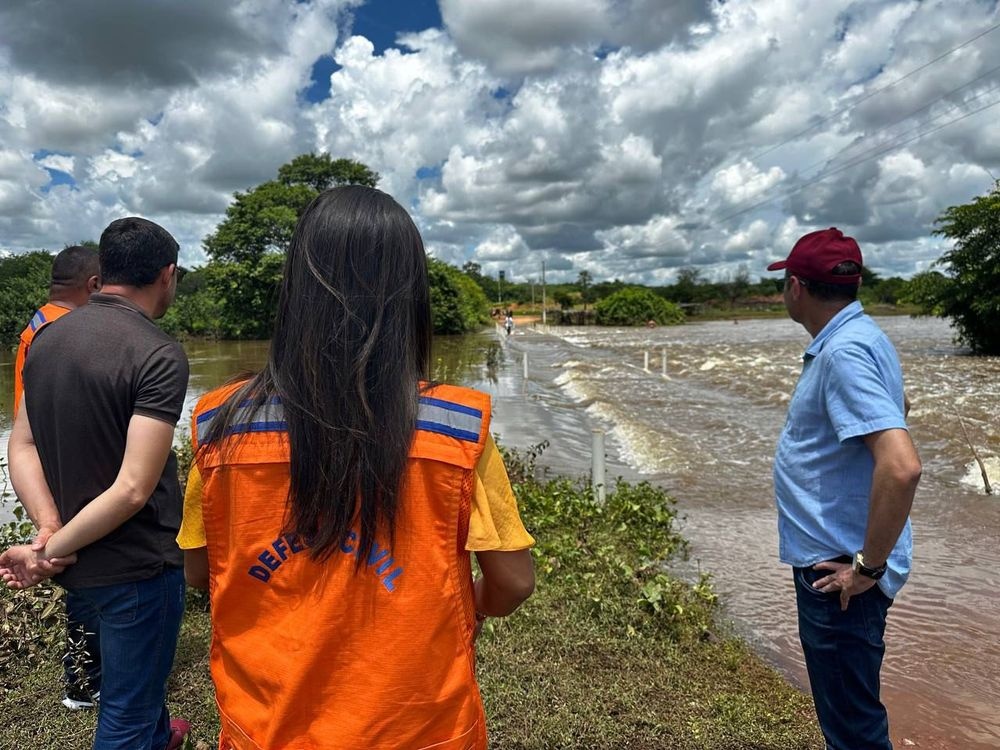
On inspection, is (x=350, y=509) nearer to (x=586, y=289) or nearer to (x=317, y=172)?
→ (x=317, y=172)

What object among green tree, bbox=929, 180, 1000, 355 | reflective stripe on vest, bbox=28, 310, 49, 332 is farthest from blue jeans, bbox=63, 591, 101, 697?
green tree, bbox=929, 180, 1000, 355

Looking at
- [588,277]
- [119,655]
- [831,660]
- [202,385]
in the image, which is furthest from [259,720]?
[588,277]

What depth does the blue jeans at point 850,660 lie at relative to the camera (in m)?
2.25

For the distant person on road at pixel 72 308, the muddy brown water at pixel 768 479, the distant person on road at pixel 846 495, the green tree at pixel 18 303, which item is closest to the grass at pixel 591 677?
the distant person on road at pixel 72 308

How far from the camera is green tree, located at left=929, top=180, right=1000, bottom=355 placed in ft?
A: 86.1

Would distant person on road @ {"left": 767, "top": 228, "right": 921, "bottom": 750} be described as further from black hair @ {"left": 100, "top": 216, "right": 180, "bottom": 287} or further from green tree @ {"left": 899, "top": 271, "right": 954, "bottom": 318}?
green tree @ {"left": 899, "top": 271, "right": 954, "bottom": 318}

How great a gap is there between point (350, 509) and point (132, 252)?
5.08 ft

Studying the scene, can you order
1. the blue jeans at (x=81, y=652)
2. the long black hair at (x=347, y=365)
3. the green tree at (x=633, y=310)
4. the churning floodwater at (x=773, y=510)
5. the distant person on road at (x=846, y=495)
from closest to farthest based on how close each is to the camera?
1. the long black hair at (x=347, y=365)
2. the distant person on road at (x=846, y=495)
3. the blue jeans at (x=81, y=652)
4. the churning floodwater at (x=773, y=510)
5. the green tree at (x=633, y=310)

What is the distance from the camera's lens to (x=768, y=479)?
10.0 m

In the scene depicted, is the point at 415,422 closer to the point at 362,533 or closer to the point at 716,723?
the point at 362,533

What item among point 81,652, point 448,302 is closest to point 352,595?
point 81,652

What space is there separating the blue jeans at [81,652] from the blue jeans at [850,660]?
2.86 meters

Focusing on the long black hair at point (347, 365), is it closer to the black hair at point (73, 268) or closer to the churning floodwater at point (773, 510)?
the black hair at point (73, 268)

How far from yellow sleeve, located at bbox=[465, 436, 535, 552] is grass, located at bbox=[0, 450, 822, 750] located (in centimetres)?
220
